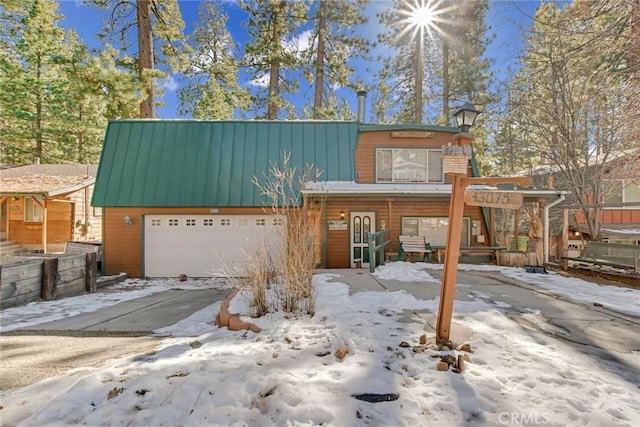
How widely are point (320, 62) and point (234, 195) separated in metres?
8.91

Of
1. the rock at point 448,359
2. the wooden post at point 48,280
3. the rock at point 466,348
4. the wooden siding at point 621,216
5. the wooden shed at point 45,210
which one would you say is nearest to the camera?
the rock at point 448,359

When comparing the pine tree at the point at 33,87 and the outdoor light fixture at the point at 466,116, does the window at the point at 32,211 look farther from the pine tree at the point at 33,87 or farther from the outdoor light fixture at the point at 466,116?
the outdoor light fixture at the point at 466,116

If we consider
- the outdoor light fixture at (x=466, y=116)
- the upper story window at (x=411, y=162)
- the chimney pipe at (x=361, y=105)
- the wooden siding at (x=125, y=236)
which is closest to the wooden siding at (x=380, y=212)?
the upper story window at (x=411, y=162)

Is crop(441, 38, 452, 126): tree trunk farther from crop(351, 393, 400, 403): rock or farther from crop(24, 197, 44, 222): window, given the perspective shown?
crop(24, 197, 44, 222): window

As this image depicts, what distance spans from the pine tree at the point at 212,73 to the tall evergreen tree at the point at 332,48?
3.65 meters

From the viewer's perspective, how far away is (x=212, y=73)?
14289 millimetres

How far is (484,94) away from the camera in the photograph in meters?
16.0

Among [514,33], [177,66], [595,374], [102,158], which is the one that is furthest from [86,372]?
[514,33]

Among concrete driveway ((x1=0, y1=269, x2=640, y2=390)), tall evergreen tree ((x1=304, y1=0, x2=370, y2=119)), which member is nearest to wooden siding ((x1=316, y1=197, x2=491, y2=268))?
concrete driveway ((x1=0, y1=269, x2=640, y2=390))

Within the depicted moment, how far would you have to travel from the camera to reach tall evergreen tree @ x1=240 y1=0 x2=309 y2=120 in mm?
14109

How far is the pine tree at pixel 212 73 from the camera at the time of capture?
14297mm

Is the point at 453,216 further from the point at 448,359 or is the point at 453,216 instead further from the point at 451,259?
the point at 448,359

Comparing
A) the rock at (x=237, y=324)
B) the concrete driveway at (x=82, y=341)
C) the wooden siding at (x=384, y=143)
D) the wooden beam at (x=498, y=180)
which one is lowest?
the concrete driveway at (x=82, y=341)

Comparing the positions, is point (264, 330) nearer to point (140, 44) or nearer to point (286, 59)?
point (140, 44)
